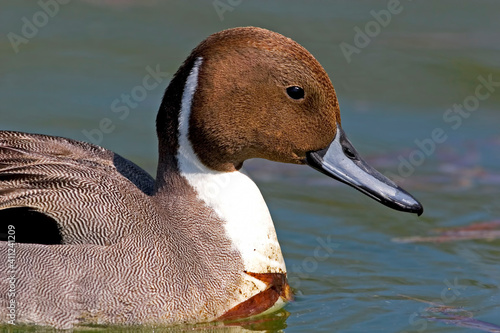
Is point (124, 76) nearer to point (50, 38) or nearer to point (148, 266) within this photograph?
point (50, 38)

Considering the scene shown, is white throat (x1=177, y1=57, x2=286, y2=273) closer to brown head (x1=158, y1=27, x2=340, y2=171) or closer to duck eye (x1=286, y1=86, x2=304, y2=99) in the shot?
brown head (x1=158, y1=27, x2=340, y2=171)

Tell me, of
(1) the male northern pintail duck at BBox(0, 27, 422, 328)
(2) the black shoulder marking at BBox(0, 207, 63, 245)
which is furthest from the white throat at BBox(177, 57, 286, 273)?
(2) the black shoulder marking at BBox(0, 207, 63, 245)

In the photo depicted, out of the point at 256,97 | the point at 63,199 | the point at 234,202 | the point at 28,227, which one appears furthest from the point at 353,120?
the point at 28,227

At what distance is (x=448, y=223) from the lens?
811 centimetres

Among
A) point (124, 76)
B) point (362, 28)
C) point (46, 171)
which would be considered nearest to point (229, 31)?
point (46, 171)

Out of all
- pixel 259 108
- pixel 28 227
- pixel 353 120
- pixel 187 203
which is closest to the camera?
pixel 28 227

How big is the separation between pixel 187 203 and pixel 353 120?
3.98 metres

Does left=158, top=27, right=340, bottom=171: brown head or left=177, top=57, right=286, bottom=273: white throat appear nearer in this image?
left=158, top=27, right=340, bottom=171: brown head

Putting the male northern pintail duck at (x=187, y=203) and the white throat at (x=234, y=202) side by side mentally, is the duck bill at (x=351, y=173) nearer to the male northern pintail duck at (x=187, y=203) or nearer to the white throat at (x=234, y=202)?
the male northern pintail duck at (x=187, y=203)

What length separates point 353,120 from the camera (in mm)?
9867

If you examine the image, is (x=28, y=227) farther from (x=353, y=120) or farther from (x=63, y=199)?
(x=353, y=120)

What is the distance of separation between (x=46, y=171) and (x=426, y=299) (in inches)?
106

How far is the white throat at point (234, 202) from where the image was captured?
6.18 m

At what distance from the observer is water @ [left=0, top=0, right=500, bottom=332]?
704 centimetres
